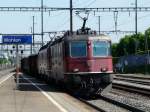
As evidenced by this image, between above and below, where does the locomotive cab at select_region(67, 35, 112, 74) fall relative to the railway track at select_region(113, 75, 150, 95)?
above

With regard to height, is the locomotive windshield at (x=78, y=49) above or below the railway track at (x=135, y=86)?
above

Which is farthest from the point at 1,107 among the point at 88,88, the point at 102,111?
the point at 88,88

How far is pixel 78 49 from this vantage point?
82.8ft

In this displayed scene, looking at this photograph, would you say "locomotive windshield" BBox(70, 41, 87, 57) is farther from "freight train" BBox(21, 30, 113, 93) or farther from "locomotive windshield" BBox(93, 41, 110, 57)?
"locomotive windshield" BBox(93, 41, 110, 57)

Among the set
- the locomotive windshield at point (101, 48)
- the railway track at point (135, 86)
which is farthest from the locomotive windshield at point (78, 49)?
the railway track at point (135, 86)

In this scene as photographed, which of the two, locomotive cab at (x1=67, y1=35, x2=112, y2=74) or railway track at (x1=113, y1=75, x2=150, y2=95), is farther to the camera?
railway track at (x1=113, y1=75, x2=150, y2=95)

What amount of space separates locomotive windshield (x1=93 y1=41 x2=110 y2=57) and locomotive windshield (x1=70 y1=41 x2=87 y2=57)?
19.0 inches

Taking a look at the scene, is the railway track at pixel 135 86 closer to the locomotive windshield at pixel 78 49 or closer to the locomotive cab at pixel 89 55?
the locomotive cab at pixel 89 55

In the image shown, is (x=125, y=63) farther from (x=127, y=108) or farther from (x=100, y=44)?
(x=127, y=108)

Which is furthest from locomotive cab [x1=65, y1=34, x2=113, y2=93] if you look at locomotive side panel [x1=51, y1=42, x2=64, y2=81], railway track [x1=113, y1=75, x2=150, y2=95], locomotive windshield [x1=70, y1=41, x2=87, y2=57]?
railway track [x1=113, y1=75, x2=150, y2=95]

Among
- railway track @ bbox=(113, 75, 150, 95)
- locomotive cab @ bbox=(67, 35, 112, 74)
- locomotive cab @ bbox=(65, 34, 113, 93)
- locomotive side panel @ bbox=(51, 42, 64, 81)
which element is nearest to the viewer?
locomotive cab @ bbox=(65, 34, 113, 93)

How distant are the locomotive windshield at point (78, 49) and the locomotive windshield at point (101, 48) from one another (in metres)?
0.48

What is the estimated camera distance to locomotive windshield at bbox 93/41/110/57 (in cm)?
2508

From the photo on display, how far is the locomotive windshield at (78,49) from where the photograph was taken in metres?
25.1
